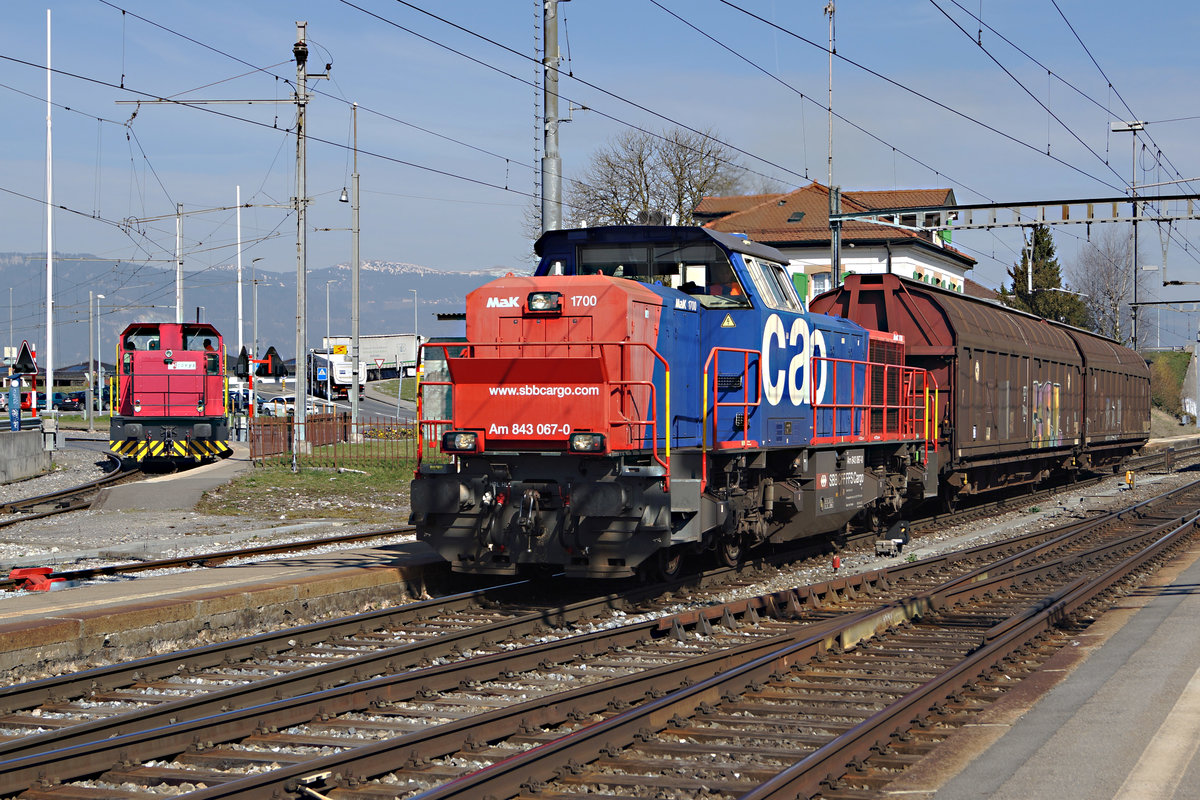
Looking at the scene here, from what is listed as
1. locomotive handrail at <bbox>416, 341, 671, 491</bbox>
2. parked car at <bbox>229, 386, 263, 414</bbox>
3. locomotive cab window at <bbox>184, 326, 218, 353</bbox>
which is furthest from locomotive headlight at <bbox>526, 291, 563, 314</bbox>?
parked car at <bbox>229, 386, 263, 414</bbox>

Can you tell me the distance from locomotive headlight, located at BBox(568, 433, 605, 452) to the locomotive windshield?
7.92 ft

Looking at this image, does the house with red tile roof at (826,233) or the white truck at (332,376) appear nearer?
the house with red tile roof at (826,233)

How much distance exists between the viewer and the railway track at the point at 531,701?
239 inches

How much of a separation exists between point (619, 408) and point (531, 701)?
13.9ft

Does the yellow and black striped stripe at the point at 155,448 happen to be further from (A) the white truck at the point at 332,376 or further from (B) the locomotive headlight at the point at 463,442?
(A) the white truck at the point at 332,376

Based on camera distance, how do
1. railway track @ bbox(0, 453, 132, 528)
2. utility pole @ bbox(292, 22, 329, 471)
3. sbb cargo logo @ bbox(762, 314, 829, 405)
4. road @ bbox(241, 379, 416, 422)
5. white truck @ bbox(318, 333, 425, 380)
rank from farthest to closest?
white truck @ bbox(318, 333, 425, 380)
road @ bbox(241, 379, 416, 422)
utility pole @ bbox(292, 22, 329, 471)
railway track @ bbox(0, 453, 132, 528)
sbb cargo logo @ bbox(762, 314, 829, 405)

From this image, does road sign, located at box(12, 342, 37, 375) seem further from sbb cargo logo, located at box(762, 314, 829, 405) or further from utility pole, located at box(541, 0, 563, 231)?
sbb cargo logo, located at box(762, 314, 829, 405)

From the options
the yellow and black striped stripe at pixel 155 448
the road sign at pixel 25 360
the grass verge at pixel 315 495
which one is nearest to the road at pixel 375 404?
the road sign at pixel 25 360

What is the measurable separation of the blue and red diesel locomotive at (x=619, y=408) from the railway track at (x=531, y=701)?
0.87 m

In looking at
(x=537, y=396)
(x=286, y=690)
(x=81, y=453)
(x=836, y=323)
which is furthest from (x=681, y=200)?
(x=286, y=690)

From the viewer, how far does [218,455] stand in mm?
30391

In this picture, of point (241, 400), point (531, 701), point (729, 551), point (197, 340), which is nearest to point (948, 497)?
point (729, 551)

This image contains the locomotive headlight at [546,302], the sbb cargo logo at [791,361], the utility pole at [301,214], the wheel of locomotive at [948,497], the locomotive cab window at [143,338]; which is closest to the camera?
the locomotive headlight at [546,302]

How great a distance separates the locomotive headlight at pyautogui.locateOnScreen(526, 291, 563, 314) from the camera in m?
11.2
